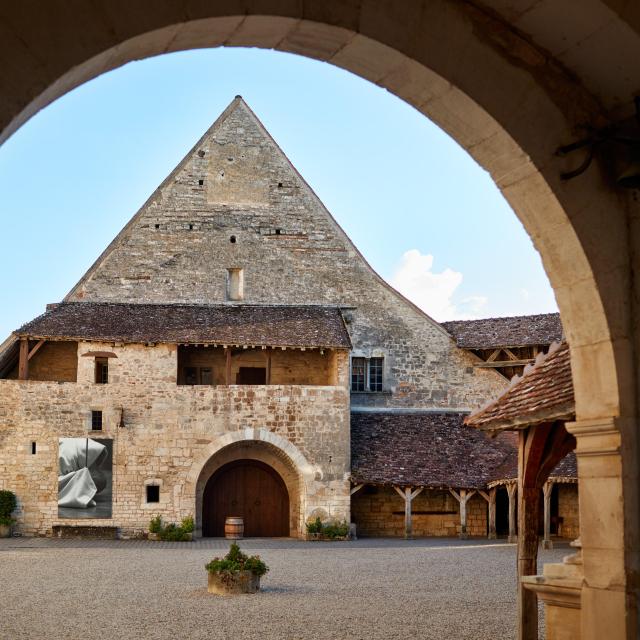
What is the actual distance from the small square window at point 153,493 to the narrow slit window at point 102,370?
8.89 feet

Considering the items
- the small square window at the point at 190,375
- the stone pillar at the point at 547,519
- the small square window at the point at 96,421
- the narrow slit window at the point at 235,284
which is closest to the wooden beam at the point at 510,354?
the stone pillar at the point at 547,519

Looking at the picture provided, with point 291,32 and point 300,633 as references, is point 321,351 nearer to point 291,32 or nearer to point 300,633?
point 300,633

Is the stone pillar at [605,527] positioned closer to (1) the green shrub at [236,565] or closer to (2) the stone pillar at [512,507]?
(1) the green shrub at [236,565]

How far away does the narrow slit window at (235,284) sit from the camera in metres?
26.0

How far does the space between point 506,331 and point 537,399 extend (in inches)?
725

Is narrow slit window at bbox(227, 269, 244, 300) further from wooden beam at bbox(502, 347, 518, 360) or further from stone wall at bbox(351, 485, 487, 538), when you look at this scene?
wooden beam at bbox(502, 347, 518, 360)

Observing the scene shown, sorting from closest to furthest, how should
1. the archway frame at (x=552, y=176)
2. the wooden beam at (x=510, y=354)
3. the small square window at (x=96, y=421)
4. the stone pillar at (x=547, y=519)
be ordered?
the archway frame at (x=552, y=176), the stone pillar at (x=547, y=519), the small square window at (x=96, y=421), the wooden beam at (x=510, y=354)

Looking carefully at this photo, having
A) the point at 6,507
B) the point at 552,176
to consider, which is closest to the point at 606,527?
the point at 552,176

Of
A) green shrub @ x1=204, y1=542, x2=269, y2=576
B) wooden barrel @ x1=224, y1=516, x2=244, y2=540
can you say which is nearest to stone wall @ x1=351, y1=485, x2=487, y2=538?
wooden barrel @ x1=224, y1=516, x2=244, y2=540

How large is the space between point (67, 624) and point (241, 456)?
45.5 feet

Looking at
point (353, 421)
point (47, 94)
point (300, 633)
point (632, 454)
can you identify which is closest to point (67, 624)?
point (300, 633)

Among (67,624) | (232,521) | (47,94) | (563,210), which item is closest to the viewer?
(47,94)

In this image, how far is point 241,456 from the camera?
24.1 m

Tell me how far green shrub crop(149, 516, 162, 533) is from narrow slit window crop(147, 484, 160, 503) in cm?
42
